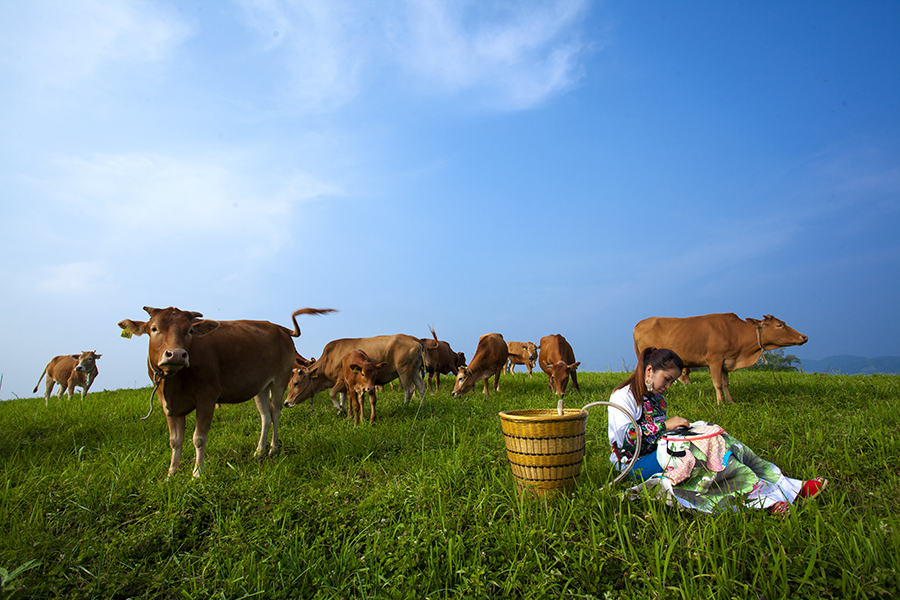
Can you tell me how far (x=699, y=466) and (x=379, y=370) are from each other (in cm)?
792

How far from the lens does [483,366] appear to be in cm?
1323

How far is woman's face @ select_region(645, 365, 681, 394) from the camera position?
4.25 m

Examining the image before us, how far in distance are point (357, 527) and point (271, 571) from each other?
729 mm

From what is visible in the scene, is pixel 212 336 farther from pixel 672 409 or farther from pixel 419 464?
pixel 672 409

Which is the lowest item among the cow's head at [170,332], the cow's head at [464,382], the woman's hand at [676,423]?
the woman's hand at [676,423]

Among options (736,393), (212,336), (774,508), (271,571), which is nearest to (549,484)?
(774,508)

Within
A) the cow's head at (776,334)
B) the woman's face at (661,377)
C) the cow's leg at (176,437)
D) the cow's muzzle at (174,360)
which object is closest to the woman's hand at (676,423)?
the woman's face at (661,377)

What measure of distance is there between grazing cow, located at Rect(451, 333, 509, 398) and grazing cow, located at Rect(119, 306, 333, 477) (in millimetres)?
6176

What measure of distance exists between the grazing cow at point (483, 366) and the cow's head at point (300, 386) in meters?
3.70

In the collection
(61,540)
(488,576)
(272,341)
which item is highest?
(272,341)

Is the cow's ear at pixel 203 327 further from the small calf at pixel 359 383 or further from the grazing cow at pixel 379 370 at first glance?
the grazing cow at pixel 379 370

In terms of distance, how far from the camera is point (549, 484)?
Answer: 12.6 ft

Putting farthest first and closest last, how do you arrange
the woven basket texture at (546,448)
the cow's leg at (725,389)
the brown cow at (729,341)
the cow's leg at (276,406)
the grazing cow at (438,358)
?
the grazing cow at (438,358), the brown cow at (729,341), the cow's leg at (725,389), the cow's leg at (276,406), the woven basket texture at (546,448)

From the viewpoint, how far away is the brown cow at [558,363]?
35.6 feet
